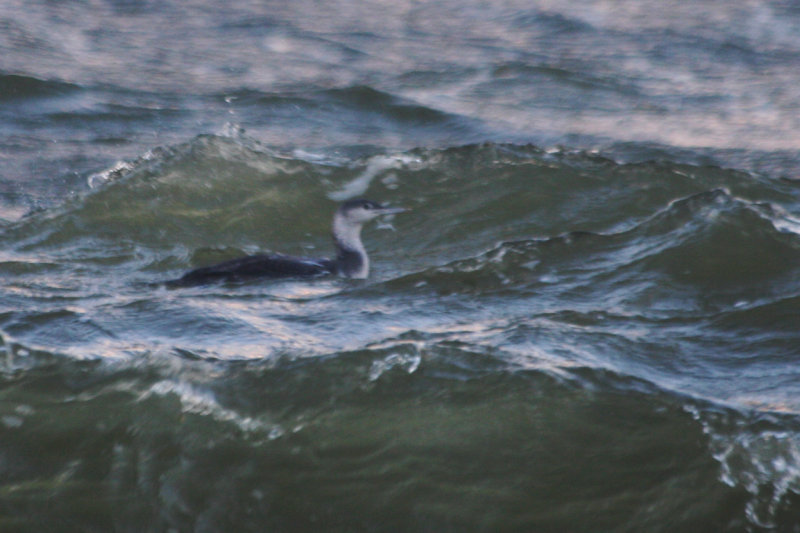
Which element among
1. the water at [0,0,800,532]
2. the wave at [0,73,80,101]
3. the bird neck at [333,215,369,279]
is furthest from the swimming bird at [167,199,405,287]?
the wave at [0,73,80,101]

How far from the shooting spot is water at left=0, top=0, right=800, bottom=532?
14.4 feet

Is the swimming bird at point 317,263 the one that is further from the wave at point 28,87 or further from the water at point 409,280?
the wave at point 28,87

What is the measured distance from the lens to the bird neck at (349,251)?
747 centimetres

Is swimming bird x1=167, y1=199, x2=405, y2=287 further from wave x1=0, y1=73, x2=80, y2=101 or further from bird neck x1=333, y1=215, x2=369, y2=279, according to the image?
wave x1=0, y1=73, x2=80, y2=101

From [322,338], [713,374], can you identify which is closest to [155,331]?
[322,338]

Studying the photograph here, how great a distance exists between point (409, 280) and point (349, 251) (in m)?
0.58

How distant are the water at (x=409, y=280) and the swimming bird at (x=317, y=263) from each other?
0.52 feet

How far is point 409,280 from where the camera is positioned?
7.21m

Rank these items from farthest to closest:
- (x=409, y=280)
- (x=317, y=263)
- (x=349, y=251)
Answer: (x=349, y=251), (x=317, y=263), (x=409, y=280)

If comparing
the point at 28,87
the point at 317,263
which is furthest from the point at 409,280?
the point at 28,87

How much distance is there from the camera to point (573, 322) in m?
6.03

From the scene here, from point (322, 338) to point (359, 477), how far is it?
1360 millimetres

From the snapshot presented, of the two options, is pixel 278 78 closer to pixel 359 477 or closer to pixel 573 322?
pixel 573 322

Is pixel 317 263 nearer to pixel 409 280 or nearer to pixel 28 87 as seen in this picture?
pixel 409 280
